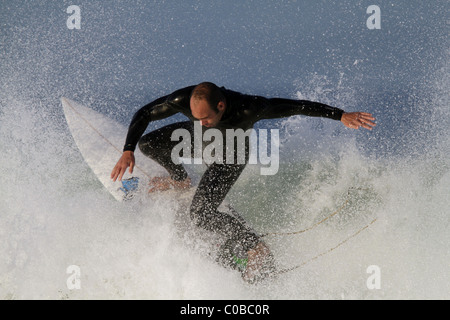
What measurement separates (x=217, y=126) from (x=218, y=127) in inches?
0.4

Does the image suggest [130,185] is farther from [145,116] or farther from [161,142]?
[145,116]

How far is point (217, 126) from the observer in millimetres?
1940

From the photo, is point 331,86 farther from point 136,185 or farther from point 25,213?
point 25,213

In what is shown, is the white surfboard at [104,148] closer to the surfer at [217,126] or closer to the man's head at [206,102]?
the surfer at [217,126]

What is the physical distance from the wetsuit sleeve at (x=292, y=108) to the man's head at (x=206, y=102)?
24cm

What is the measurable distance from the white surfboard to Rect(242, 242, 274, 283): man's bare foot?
2.94 ft

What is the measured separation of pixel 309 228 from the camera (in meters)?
2.54

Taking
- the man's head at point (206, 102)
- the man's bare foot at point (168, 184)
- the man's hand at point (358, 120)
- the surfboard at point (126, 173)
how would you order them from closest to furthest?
the man's head at point (206, 102) < the man's hand at point (358, 120) < the surfboard at point (126, 173) < the man's bare foot at point (168, 184)

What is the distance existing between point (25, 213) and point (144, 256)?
1.05 m

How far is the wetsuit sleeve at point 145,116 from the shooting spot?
6.50 ft

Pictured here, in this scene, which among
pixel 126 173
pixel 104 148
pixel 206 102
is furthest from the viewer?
pixel 104 148

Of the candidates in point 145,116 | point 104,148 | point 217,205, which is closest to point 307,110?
point 217,205

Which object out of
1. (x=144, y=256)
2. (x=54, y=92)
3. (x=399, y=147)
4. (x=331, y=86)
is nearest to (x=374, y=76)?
(x=331, y=86)

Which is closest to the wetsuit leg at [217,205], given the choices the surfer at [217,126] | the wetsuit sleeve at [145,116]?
the surfer at [217,126]
